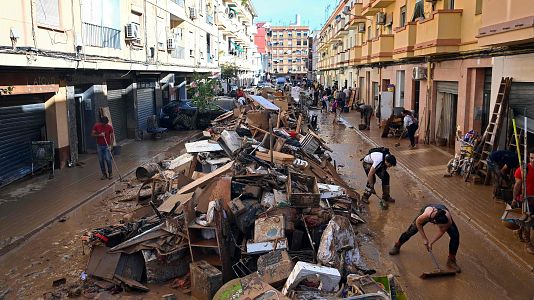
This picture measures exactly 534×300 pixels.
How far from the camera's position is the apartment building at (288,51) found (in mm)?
122625

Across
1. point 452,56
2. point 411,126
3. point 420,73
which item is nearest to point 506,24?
point 452,56

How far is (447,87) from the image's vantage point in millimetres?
18703

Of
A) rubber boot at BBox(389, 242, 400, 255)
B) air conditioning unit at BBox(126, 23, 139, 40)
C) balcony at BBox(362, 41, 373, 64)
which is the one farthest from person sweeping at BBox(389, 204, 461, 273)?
balcony at BBox(362, 41, 373, 64)

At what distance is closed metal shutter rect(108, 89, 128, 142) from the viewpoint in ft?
68.6

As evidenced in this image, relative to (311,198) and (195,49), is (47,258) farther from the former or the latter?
(195,49)

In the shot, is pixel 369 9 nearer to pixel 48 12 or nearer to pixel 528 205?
pixel 48 12

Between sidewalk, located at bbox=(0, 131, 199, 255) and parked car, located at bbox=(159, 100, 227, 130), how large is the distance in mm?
8420

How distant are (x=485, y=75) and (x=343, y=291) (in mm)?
11712

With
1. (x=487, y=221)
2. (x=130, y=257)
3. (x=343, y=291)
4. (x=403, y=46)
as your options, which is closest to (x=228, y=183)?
(x=130, y=257)

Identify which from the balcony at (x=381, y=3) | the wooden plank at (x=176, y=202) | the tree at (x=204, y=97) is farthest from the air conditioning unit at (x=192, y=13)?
the wooden plank at (x=176, y=202)

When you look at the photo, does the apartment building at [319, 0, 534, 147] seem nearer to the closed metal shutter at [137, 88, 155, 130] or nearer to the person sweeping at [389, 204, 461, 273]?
the person sweeping at [389, 204, 461, 273]

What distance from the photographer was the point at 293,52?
407ft

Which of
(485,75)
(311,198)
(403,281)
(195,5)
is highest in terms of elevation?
(195,5)

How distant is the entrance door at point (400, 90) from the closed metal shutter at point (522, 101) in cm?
1347
